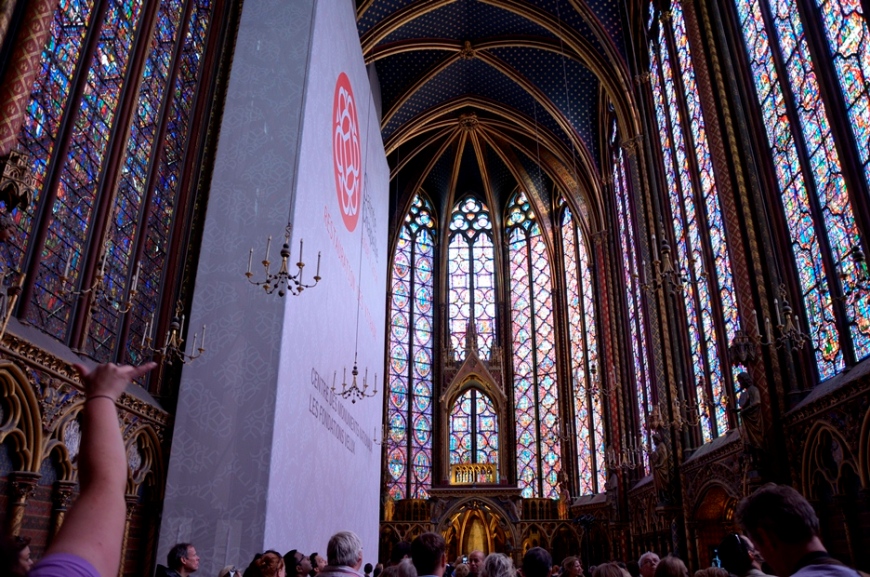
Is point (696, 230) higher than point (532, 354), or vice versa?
point (532, 354)

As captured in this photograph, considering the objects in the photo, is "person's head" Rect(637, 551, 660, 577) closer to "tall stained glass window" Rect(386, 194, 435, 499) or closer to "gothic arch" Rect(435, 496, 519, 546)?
"gothic arch" Rect(435, 496, 519, 546)

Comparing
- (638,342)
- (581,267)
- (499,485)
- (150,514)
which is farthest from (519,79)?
(150,514)

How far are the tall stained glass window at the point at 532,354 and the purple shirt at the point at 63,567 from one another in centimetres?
2176

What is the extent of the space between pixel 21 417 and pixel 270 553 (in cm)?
394

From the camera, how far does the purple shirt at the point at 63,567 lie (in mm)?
942

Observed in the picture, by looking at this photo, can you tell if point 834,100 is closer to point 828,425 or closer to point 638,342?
point 828,425

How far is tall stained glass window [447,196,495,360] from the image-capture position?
2469cm

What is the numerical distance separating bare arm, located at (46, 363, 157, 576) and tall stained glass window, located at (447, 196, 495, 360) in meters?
23.0

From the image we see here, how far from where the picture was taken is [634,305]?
56.1 ft

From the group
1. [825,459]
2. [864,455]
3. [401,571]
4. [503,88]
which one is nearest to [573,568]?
[401,571]

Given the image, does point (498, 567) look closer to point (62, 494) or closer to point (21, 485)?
point (21, 485)

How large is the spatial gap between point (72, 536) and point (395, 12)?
60.3 feet

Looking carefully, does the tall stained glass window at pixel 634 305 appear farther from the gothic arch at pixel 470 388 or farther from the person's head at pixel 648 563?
the person's head at pixel 648 563

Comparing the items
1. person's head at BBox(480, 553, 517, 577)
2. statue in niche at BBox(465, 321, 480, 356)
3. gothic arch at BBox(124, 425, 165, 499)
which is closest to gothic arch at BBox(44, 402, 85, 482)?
gothic arch at BBox(124, 425, 165, 499)
